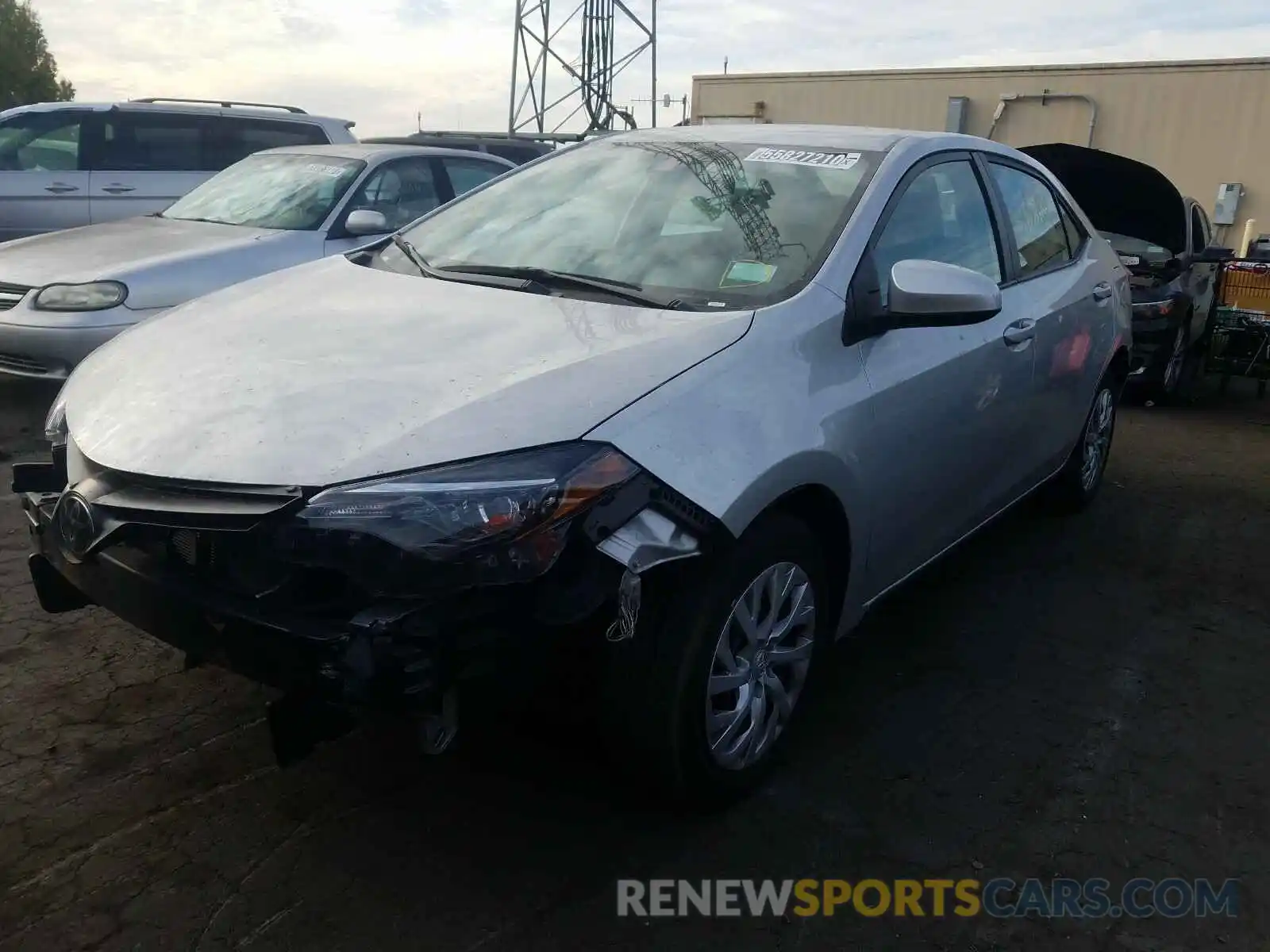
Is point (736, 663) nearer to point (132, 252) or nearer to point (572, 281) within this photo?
point (572, 281)

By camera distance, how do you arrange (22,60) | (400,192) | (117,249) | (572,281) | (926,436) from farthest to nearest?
(22,60)
(400,192)
(117,249)
(926,436)
(572,281)

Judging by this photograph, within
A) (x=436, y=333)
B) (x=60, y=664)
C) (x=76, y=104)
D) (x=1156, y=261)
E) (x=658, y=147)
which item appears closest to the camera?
(x=436, y=333)

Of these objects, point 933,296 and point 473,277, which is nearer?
point 933,296

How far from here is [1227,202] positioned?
13562 millimetres

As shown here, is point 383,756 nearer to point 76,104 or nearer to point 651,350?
point 651,350

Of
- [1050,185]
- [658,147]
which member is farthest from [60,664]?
[1050,185]

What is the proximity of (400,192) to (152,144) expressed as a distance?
331 cm

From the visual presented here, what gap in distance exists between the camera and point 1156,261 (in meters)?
8.28

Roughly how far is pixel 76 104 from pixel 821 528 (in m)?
8.49

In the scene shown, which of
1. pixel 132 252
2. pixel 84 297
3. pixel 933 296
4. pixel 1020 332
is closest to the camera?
pixel 933 296

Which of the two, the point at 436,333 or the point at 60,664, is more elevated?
the point at 436,333

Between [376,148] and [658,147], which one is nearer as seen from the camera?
[658,147]

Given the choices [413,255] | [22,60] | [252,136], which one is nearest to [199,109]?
[252,136]

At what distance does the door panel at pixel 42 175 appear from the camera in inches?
340
